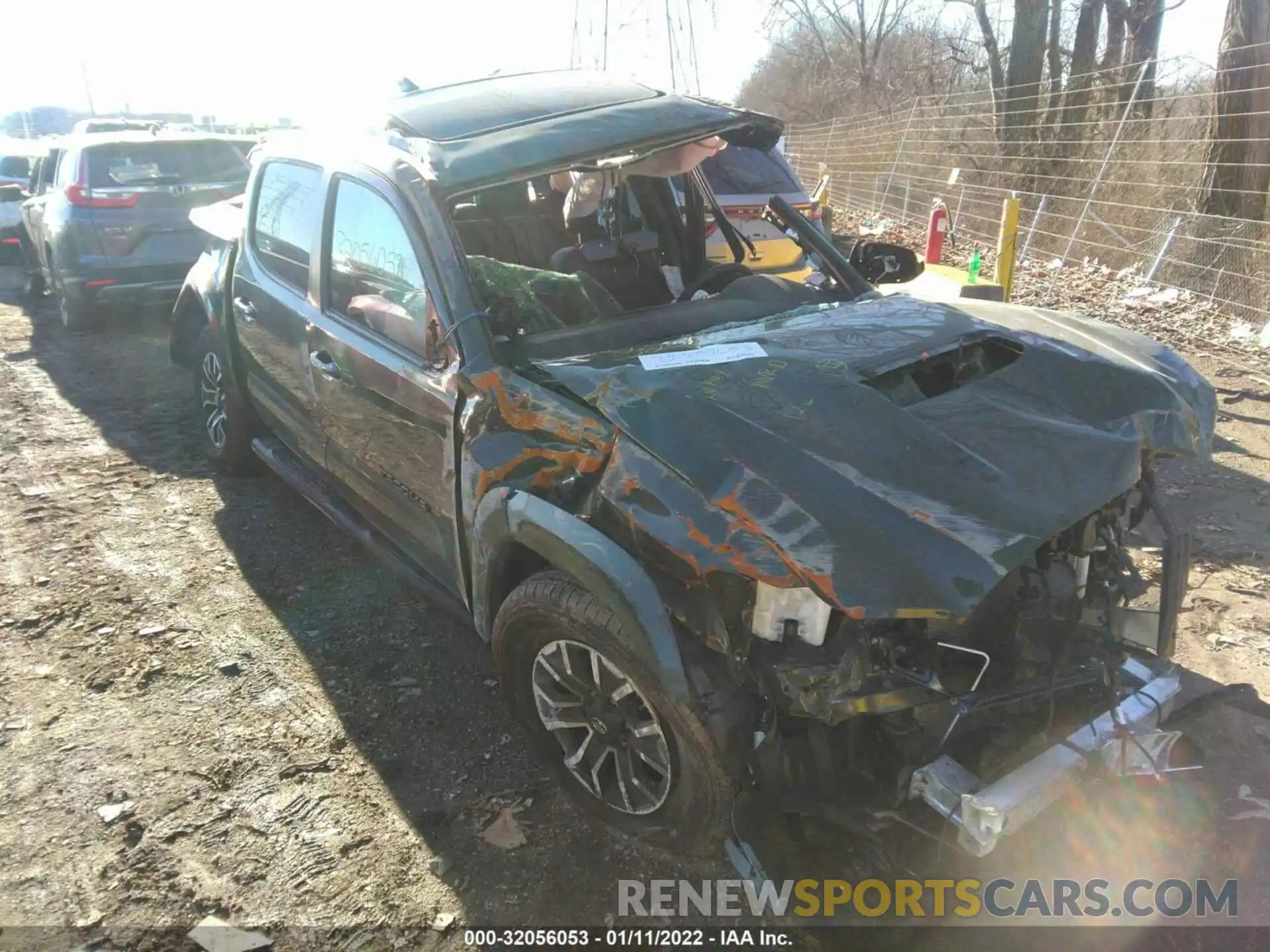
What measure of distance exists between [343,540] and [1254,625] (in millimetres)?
4015

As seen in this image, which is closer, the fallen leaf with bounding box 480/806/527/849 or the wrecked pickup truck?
the wrecked pickup truck

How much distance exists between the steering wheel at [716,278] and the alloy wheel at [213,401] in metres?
2.73

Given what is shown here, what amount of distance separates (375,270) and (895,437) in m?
1.92

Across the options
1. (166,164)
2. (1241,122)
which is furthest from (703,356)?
(1241,122)

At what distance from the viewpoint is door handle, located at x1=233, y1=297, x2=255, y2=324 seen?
418cm

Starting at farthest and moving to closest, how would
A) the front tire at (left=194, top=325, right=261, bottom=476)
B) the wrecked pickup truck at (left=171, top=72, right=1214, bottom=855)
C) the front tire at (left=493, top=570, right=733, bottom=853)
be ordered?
1. the front tire at (left=194, top=325, right=261, bottom=476)
2. the front tire at (left=493, top=570, right=733, bottom=853)
3. the wrecked pickup truck at (left=171, top=72, right=1214, bottom=855)

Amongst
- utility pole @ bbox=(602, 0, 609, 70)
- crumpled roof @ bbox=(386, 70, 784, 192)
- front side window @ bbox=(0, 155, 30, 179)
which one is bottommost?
crumpled roof @ bbox=(386, 70, 784, 192)

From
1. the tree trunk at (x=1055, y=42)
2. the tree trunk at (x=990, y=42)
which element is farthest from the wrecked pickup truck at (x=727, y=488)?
the tree trunk at (x=990, y=42)

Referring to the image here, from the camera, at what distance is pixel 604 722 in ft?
8.21

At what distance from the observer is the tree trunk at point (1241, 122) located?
8.76m

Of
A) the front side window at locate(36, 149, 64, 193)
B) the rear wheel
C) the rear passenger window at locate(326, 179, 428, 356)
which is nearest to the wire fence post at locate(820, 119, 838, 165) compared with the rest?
the front side window at locate(36, 149, 64, 193)

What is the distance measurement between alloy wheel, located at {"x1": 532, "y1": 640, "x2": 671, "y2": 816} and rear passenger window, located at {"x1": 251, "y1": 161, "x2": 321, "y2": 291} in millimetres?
2023

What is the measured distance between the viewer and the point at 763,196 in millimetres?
7863

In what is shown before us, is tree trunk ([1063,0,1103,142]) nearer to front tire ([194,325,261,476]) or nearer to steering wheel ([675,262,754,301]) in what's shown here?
steering wheel ([675,262,754,301])
